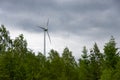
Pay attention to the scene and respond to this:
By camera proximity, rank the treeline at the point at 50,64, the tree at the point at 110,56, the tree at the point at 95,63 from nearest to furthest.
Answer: the treeline at the point at 50,64 → the tree at the point at 110,56 → the tree at the point at 95,63

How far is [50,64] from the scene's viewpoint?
7112 centimetres

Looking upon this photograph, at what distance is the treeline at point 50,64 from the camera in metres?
52.7

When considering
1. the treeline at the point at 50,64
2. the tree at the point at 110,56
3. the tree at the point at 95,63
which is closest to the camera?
the treeline at the point at 50,64

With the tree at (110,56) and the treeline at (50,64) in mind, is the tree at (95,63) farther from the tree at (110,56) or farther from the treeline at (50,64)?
the tree at (110,56)

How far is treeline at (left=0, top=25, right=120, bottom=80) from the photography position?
2076 inches

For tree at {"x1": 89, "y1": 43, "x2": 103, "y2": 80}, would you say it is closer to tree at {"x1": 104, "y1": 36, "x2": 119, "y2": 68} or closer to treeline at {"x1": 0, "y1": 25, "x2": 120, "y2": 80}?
treeline at {"x1": 0, "y1": 25, "x2": 120, "y2": 80}

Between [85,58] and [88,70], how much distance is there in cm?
482

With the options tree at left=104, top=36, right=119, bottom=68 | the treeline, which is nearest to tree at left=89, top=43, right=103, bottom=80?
the treeline

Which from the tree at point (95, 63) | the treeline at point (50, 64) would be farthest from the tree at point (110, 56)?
the tree at point (95, 63)

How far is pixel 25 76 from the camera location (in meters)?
53.3

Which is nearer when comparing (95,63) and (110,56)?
(110,56)

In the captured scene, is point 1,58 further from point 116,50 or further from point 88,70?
point 88,70

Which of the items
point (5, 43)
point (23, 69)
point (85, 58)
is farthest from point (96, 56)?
point (23, 69)

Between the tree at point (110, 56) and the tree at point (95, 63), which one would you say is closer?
the tree at point (110, 56)
